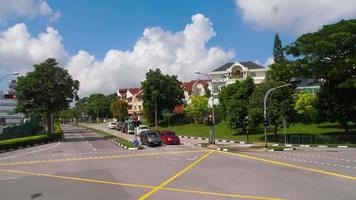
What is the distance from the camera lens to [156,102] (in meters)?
87.4

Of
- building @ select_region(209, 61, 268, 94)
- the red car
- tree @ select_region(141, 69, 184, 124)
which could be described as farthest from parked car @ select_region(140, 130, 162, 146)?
building @ select_region(209, 61, 268, 94)

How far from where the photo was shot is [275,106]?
160 feet

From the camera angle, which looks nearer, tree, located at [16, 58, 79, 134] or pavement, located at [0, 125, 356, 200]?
pavement, located at [0, 125, 356, 200]

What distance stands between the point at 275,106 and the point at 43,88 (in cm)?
3021

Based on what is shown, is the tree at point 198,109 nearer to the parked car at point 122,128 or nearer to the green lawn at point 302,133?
the green lawn at point 302,133

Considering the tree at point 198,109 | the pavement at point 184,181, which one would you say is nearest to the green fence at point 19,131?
the tree at point 198,109

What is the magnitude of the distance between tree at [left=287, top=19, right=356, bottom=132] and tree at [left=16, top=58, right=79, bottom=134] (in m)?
30.0

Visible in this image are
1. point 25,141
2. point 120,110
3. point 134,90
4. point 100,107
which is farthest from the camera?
point 100,107

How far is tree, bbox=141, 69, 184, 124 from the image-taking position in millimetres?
87625

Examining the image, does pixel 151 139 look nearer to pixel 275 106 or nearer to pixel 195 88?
pixel 275 106

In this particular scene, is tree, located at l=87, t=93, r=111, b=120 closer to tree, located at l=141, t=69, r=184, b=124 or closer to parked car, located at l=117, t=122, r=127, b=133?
tree, located at l=141, t=69, r=184, b=124

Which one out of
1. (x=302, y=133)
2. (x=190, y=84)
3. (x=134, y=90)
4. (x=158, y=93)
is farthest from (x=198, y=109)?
(x=134, y=90)

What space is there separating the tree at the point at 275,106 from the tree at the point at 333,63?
4069mm

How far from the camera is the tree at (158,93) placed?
287ft
